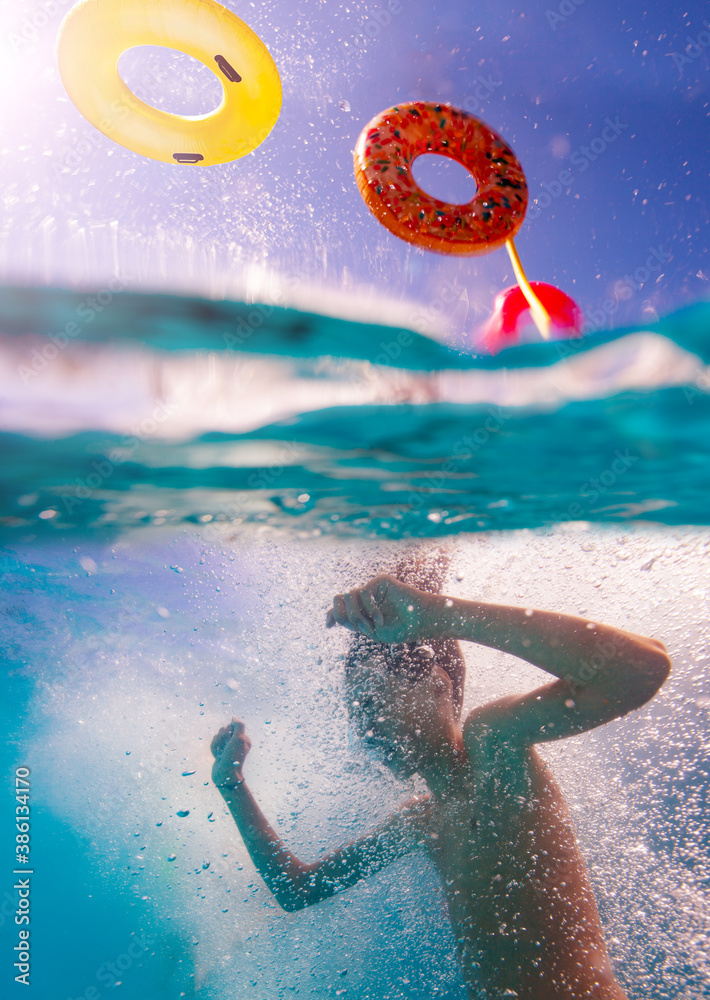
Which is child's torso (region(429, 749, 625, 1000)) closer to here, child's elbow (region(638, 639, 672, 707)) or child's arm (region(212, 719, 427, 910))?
child's arm (region(212, 719, 427, 910))

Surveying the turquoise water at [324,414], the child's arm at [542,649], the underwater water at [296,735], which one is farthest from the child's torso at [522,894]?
the turquoise water at [324,414]

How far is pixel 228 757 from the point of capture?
201 inches

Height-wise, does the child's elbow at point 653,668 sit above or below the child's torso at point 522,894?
above

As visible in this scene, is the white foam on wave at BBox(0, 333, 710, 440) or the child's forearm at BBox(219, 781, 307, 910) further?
the child's forearm at BBox(219, 781, 307, 910)

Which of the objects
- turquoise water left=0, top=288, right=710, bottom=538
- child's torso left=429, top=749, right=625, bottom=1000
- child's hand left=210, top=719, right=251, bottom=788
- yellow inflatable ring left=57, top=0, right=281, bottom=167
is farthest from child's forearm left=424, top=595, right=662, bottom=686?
yellow inflatable ring left=57, top=0, right=281, bottom=167

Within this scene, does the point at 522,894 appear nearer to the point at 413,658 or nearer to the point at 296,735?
the point at 413,658

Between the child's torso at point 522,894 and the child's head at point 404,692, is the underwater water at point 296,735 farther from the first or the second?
the child's torso at point 522,894

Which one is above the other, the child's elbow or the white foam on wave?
the white foam on wave

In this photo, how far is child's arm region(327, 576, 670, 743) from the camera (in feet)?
9.75

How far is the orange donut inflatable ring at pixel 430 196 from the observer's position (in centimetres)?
325

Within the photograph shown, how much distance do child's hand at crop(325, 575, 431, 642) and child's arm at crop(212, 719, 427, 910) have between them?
88.4 inches

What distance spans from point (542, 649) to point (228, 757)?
3.65m

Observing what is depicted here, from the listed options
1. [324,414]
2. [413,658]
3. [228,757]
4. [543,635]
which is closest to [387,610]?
[413,658]

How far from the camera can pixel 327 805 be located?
10.4m
